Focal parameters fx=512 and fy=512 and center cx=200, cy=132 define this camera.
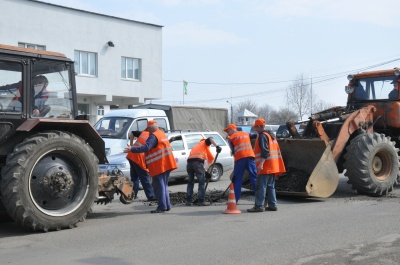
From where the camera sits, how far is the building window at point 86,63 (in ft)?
90.3

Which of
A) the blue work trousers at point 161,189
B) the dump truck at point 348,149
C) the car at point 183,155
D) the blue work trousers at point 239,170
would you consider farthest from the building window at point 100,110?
the blue work trousers at point 161,189

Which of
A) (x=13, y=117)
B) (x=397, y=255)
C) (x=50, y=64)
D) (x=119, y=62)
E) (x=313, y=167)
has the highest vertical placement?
(x=119, y=62)

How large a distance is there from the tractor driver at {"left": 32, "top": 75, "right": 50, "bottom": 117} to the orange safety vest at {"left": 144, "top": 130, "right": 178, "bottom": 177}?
239 centimetres

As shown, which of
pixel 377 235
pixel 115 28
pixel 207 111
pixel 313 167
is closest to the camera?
pixel 377 235

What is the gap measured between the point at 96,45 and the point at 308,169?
19.6m

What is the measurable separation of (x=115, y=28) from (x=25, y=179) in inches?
902

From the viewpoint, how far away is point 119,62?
29.4 metres

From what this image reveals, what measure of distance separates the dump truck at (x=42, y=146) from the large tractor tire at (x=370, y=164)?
5.75m

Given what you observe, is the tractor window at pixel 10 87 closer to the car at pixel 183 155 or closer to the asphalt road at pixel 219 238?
the asphalt road at pixel 219 238

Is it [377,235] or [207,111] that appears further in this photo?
[207,111]

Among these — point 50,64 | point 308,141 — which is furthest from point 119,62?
point 50,64

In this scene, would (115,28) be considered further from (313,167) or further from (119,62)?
(313,167)

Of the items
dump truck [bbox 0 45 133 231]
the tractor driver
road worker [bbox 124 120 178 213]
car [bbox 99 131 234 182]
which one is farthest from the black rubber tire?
the tractor driver

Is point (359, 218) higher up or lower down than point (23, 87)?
lower down
